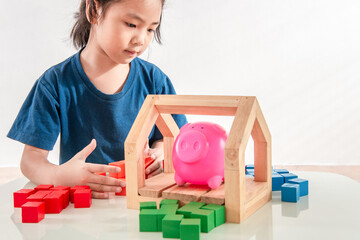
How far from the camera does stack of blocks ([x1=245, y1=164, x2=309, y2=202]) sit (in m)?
0.73

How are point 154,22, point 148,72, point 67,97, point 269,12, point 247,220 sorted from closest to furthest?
point 247,220
point 154,22
point 67,97
point 148,72
point 269,12

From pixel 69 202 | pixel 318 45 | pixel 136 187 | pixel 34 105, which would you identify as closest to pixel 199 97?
pixel 136 187

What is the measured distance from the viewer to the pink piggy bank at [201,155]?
693 millimetres

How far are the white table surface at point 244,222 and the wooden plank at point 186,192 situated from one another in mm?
64

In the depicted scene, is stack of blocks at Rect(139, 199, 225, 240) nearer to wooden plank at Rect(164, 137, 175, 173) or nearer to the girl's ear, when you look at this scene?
wooden plank at Rect(164, 137, 175, 173)

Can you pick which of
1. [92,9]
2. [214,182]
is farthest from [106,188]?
[92,9]

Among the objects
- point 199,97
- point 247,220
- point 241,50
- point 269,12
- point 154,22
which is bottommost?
point 247,220

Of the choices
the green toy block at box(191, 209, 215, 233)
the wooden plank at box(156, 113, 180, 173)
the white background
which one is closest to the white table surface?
the green toy block at box(191, 209, 215, 233)

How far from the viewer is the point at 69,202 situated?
76cm

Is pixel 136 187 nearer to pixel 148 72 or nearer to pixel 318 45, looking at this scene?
pixel 148 72

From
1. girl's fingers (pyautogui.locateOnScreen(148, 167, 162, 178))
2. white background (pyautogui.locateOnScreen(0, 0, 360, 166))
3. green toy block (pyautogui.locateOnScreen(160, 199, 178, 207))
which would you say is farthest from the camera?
white background (pyautogui.locateOnScreen(0, 0, 360, 166))

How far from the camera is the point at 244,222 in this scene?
0.63 metres

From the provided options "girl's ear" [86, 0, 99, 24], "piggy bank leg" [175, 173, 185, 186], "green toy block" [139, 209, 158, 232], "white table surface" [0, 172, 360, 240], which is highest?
"girl's ear" [86, 0, 99, 24]

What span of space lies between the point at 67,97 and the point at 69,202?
0.42m
